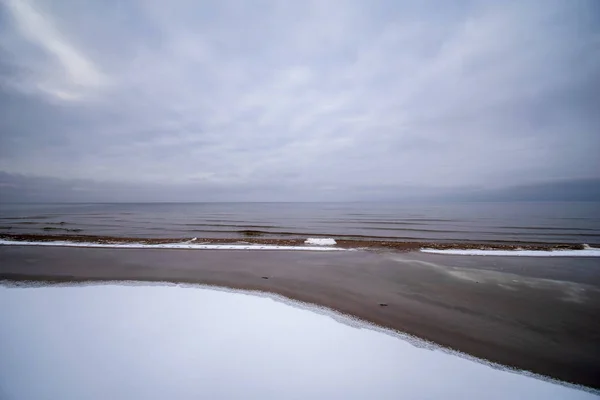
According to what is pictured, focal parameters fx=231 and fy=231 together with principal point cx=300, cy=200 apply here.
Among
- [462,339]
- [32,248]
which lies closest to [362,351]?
[462,339]

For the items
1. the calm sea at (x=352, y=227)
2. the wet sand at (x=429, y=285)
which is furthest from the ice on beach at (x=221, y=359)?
the calm sea at (x=352, y=227)

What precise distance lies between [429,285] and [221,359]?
6.98 metres

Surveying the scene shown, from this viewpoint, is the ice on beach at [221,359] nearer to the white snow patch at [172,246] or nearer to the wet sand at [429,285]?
the wet sand at [429,285]

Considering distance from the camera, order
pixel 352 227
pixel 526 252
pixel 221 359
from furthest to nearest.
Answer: pixel 352 227 → pixel 526 252 → pixel 221 359

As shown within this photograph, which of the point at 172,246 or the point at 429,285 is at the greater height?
the point at 172,246

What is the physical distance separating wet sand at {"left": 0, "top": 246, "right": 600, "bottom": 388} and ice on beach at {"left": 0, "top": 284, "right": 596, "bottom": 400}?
90cm

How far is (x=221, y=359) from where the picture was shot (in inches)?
154

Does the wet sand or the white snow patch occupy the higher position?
the white snow patch

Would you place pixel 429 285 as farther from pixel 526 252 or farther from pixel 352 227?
pixel 352 227

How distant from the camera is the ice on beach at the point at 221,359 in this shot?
338 cm

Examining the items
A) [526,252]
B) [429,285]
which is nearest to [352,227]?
[526,252]

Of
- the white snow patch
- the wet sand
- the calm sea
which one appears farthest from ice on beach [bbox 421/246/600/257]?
the white snow patch

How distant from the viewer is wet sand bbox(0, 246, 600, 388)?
4684mm

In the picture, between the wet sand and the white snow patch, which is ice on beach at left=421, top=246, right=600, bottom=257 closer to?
the wet sand
